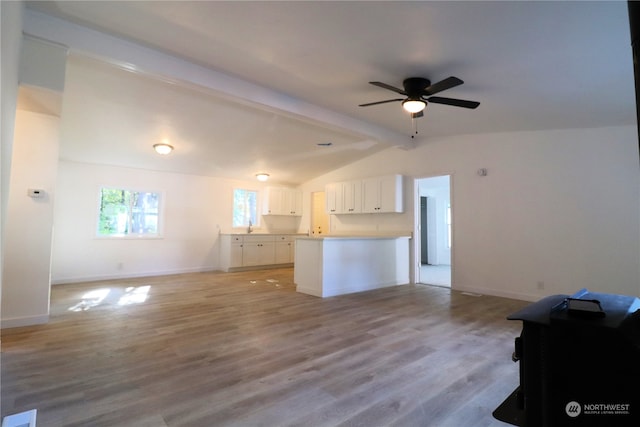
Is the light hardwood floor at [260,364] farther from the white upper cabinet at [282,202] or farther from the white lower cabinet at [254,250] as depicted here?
the white upper cabinet at [282,202]

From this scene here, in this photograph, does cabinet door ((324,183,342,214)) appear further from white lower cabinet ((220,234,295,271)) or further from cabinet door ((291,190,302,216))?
white lower cabinet ((220,234,295,271))

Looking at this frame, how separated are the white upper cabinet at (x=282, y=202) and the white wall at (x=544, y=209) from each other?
13.0ft

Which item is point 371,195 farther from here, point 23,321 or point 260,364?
point 23,321

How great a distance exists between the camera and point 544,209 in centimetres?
471

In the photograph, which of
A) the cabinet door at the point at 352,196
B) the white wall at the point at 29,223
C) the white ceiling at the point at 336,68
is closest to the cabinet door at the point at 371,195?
the cabinet door at the point at 352,196

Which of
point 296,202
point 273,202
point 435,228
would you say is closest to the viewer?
point 273,202

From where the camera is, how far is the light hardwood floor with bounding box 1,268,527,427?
1.82 m

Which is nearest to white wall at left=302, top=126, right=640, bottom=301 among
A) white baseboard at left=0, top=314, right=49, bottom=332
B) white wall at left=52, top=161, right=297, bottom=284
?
white wall at left=52, top=161, right=297, bottom=284

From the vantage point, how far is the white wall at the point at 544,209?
13.5ft

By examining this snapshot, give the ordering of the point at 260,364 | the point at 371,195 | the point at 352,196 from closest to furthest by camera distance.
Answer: the point at 260,364, the point at 371,195, the point at 352,196

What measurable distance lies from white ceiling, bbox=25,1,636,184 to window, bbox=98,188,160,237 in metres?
1.08

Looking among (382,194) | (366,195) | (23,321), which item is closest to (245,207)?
(366,195)

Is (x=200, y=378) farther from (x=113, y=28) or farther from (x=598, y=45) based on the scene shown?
(x=598, y=45)

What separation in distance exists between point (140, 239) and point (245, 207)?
2678 mm
